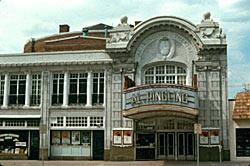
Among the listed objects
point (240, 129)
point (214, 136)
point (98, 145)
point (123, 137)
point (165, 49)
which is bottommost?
point (98, 145)

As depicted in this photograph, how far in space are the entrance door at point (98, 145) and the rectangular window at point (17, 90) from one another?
7.23 meters

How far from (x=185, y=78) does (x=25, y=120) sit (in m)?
14.0

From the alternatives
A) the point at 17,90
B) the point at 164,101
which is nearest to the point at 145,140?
the point at 164,101

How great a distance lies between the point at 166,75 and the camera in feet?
98.9

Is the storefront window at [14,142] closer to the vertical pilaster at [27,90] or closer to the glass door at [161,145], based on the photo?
the vertical pilaster at [27,90]

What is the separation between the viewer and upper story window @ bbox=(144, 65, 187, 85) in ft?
98.4

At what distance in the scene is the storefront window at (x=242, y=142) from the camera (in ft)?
93.0

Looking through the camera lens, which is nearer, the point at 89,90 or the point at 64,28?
the point at 89,90

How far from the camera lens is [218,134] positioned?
28266 mm

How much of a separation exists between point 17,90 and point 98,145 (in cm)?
873

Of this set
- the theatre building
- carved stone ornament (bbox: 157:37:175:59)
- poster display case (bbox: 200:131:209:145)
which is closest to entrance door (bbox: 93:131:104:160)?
the theatre building

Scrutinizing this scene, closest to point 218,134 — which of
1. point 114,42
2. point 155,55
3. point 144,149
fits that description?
point 144,149

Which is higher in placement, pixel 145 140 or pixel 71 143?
pixel 145 140

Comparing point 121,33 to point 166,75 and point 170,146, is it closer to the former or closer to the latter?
point 166,75
